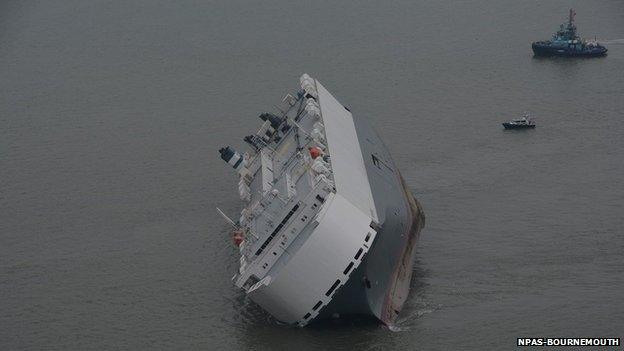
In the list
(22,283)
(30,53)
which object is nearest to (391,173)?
(22,283)

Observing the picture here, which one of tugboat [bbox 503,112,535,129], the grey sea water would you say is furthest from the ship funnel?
tugboat [bbox 503,112,535,129]

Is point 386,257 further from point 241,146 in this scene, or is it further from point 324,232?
point 241,146

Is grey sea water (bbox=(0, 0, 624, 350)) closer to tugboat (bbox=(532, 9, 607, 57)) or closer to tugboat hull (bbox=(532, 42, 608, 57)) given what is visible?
tugboat hull (bbox=(532, 42, 608, 57))

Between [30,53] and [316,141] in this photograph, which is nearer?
[316,141]

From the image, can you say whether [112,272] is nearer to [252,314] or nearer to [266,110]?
[252,314]

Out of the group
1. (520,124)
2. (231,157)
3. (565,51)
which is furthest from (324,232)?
(565,51)

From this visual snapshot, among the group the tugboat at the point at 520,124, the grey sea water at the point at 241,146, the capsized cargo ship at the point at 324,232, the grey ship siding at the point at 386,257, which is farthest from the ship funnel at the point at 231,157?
the tugboat at the point at 520,124

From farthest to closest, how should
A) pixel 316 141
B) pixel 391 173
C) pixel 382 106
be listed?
pixel 382 106 → pixel 391 173 → pixel 316 141
